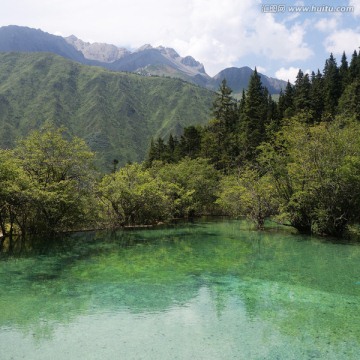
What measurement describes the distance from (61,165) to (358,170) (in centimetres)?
2133

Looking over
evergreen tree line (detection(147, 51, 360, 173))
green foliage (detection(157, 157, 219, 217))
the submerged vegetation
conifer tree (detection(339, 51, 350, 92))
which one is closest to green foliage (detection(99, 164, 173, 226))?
the submerged vegetation

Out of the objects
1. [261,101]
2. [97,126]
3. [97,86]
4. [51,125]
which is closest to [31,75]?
[97,86]

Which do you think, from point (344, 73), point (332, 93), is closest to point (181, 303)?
point (332, 93)

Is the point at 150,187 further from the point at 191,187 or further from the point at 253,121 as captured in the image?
the point at 253,121

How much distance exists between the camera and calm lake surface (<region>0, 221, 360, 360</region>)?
9.30m

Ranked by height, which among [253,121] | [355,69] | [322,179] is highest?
[355,69]

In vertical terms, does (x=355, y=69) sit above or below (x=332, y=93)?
above

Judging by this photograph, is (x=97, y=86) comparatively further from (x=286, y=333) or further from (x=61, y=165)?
(x=286, y=333)

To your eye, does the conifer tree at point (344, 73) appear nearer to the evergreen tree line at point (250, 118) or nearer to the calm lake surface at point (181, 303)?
the evergreen tree line at point (250, 118)

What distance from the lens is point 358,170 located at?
26.1 metres

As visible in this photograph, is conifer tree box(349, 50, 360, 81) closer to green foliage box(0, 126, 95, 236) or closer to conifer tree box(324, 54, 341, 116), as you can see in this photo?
conifer tree box(324, 54, 341, 116)

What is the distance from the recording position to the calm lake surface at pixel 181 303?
30.5 feet

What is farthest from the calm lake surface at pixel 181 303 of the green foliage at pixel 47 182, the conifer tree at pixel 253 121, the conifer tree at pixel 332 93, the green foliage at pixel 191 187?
the conifer tree at pixel 332 93

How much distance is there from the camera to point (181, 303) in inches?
503
